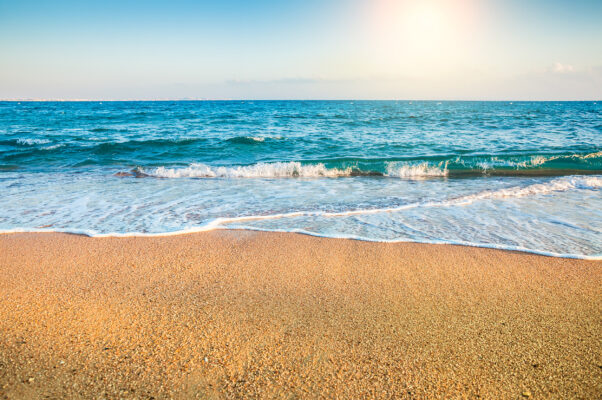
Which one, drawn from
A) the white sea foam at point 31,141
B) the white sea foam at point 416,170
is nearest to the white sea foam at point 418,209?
the white sea foam at point 416,170

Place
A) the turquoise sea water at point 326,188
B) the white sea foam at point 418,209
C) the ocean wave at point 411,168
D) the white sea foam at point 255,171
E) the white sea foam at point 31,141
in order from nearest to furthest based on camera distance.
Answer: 1. the white sea foam at point 418,209
2. the turquoise sea water at point 326,188
3. the white sea foam at point 255,171
4. the ocean wave at point 411,168
5. the white sea foam at point 31,141

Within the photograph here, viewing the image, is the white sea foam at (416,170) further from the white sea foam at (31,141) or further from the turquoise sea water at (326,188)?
the white sea foam at (31,141)

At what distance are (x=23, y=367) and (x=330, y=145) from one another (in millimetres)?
12389

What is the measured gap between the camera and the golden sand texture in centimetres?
194

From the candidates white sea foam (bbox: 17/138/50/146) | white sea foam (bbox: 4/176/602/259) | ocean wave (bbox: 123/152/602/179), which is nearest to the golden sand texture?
white sea foam (bbox: 4/176/602/259)

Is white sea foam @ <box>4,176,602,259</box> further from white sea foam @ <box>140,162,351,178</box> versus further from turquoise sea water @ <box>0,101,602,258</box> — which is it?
white sea foam @ <box>140,162,351,178</box>

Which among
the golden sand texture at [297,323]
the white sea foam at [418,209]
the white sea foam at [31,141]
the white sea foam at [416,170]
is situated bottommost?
the golden sand texture at [297,323]

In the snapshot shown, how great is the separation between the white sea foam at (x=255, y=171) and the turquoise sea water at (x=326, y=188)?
1.7 inches

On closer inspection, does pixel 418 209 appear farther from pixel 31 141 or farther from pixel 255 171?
pixel 31 141

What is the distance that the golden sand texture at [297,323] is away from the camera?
1.94 m

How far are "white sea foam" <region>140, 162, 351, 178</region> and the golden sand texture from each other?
558 cm

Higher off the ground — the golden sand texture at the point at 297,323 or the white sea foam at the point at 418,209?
the white sea foam at the point at 418,209

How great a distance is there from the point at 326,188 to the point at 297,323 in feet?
17.1

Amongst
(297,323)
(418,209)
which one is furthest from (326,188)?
(297,323)
